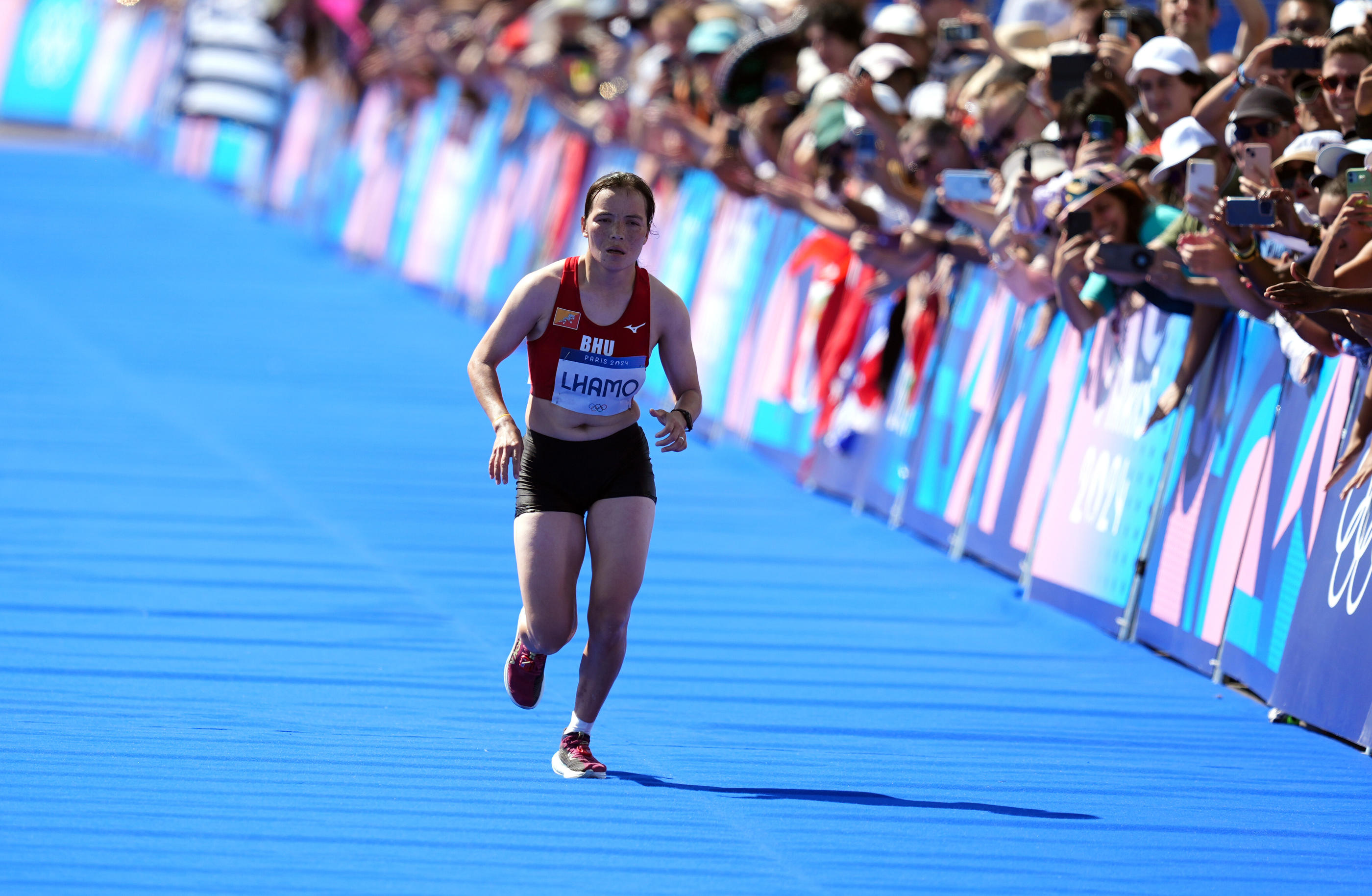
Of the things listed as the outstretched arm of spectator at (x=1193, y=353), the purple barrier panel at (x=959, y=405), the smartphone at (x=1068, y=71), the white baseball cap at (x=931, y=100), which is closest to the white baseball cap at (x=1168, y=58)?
the smartphone at (x=1068, y=71)

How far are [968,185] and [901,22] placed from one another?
Result: 8.51ft

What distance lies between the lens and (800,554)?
34.8ft

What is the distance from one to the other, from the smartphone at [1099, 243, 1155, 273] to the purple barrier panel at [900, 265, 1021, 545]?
1.68 m

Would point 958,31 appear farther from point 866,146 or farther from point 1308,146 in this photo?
point 1308,146

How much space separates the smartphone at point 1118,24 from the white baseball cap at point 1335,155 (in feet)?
7.83

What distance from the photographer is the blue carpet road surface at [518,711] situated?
5637 millimetres

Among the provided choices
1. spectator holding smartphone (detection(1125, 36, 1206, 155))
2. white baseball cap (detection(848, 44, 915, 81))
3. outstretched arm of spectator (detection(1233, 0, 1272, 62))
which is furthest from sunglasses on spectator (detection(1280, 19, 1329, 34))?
white baseball cap (detection(848, 44, 915, 81))

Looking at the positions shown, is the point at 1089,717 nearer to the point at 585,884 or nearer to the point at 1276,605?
the point at 1276,605

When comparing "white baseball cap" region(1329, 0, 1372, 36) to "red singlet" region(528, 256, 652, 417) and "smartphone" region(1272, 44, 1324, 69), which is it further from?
"red singlet" region(528, 256, 652, 417)

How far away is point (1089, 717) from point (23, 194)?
22.7 m

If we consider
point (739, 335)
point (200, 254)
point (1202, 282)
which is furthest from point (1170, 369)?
point (200, 254)

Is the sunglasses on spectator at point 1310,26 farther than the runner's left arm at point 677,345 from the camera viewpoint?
Yes

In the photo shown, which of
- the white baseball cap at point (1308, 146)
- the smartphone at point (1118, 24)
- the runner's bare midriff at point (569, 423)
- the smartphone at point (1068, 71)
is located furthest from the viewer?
the smartphone at point (1118, 24)

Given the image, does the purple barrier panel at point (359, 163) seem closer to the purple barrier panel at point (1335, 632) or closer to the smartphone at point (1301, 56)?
the smartphone at point (1301, 56)
